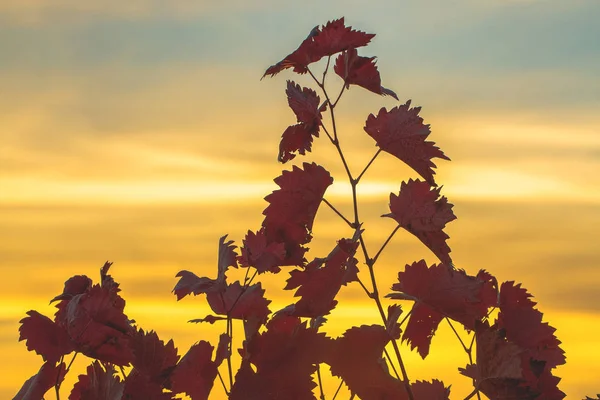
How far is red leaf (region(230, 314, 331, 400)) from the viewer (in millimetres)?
1569

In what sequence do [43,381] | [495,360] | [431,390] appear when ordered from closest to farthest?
[495,360]
[43,381]
[431,390]

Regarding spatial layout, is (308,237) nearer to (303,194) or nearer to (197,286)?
(303,194)

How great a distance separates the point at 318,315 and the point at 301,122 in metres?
0.44

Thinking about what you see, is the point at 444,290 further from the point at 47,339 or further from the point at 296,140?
the point at 47,339

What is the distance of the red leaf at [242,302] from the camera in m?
1.83

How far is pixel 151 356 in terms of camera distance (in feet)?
5.58

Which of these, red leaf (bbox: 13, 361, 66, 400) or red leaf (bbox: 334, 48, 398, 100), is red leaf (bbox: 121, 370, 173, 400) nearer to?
red leaf (bbox: 13, 361, 66, 400)

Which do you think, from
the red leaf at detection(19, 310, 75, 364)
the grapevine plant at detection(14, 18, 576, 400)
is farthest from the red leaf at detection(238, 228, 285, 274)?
the red leaf at detection(19, 310, 75, 364)

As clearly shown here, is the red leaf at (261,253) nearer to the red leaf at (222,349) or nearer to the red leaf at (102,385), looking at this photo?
the red leaf at (222,349)

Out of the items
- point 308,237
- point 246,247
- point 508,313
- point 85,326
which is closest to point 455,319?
point 508,313

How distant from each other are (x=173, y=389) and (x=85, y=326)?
0.23 m

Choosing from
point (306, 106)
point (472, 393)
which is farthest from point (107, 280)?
point (472, 393)

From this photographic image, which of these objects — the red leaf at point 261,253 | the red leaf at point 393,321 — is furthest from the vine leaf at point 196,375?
the red leaf at point 393,321

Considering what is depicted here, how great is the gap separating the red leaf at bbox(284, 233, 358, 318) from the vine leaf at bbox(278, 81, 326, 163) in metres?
0.31
